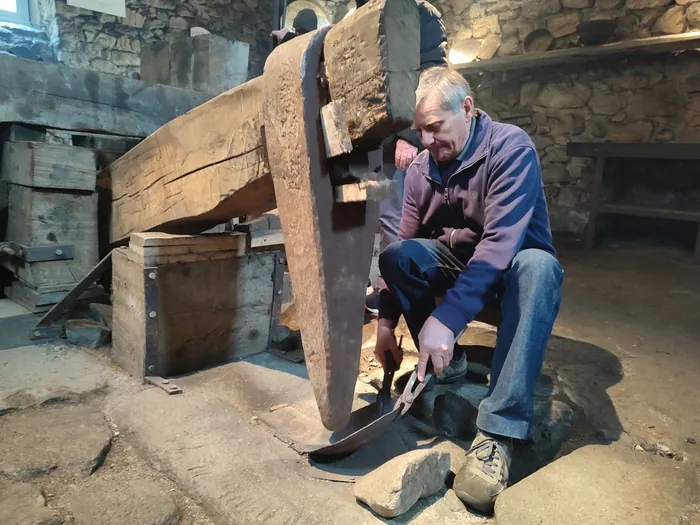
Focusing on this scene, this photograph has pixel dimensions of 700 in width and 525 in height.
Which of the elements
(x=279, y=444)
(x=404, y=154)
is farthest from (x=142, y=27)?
(x=279, y=444)

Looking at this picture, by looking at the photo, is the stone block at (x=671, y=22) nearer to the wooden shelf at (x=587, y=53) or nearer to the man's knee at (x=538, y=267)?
the wooden shelf at (x=587, y=53)

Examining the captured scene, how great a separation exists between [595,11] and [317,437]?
635cm

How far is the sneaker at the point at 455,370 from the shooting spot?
74.3 inches

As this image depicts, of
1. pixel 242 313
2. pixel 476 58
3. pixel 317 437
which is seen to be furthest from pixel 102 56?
pixel 317 437

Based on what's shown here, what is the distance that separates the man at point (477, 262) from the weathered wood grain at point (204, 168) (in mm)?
540

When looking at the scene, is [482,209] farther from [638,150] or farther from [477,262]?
[638,150]

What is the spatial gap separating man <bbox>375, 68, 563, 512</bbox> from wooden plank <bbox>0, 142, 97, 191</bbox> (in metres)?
1.57

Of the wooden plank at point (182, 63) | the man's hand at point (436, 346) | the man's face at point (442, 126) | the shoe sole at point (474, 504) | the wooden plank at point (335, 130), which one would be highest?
the wooden plank at point (182, 63)

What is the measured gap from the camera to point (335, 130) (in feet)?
3.91

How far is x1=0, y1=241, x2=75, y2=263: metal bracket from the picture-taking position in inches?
93.9

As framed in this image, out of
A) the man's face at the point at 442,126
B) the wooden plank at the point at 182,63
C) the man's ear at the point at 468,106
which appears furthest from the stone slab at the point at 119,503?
the wooden plank at the point at 182,63

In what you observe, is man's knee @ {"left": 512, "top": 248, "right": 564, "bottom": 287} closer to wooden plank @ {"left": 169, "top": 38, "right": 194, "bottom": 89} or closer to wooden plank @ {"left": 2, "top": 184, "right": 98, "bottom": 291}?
wooden plank @ {"left": 2, "top": 184, "right": 98, "bottom": 291}

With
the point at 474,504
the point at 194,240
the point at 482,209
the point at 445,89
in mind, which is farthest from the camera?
the point at 194,240

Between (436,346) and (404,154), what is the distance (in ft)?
5.53
